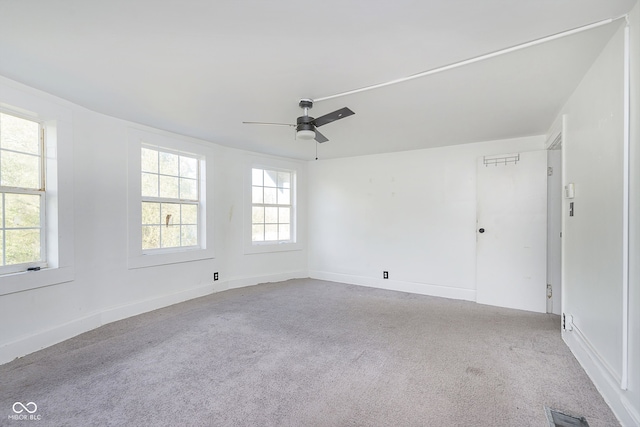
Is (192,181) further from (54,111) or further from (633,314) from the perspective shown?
(633,314)

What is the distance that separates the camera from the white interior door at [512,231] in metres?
3.84

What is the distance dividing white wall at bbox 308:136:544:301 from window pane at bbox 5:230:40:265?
3958 millimetres

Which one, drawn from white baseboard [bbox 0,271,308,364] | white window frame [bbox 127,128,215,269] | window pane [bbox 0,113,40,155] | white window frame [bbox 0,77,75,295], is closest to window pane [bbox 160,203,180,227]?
white window frame [bbox 127,128,215,269]

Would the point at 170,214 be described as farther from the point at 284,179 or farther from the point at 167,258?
the point at 284,179

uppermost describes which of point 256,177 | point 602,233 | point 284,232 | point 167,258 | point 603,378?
point 256,177

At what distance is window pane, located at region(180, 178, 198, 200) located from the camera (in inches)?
167

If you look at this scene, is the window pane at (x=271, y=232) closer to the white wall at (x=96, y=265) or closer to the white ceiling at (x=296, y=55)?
the white wall at (x=96, y=265)

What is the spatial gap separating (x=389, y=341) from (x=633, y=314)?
5.80ft

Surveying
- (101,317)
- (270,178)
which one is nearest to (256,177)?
(270,178)

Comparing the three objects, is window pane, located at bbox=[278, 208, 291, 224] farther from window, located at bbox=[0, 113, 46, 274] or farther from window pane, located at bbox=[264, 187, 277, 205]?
window, located at bbox=[0, 113, 46, 274]

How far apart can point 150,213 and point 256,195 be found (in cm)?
179

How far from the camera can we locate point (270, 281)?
532 cm

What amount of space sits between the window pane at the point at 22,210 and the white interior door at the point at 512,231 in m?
5.15

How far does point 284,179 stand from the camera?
570 cm
